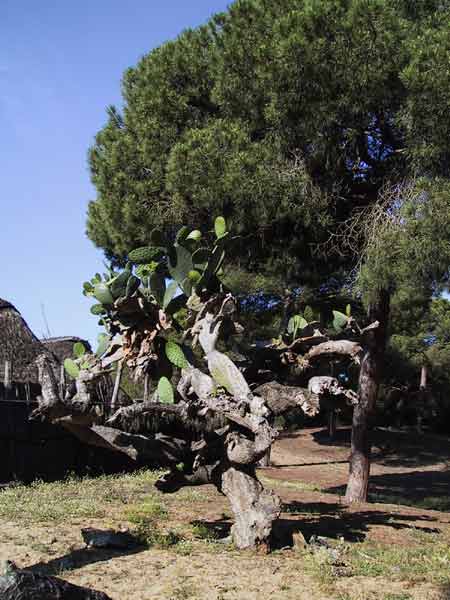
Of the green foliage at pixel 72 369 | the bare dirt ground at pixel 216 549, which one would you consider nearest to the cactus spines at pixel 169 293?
the green foliage at pixel 72 369

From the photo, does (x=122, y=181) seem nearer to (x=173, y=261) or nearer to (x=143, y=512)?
(x=173, y=261)

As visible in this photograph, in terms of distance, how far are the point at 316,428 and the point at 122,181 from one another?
1874 cm

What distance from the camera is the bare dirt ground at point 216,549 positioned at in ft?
17.3

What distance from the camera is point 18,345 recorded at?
45.8 feet

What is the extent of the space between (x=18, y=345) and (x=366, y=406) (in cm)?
→ 747

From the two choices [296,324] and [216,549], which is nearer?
[216,549]

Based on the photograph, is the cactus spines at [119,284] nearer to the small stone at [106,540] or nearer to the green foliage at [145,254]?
the green foliage at [145,254]

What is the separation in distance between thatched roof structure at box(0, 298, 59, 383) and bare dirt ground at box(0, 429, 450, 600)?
3025mm

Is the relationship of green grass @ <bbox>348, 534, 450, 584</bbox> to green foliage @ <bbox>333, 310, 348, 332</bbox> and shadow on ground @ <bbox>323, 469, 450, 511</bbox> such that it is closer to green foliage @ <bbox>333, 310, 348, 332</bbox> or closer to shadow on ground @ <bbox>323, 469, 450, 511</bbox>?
green foliage @ <bbox>333, 310, 348, 332</bbox>

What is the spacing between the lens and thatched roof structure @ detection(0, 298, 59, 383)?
1342 centimetres

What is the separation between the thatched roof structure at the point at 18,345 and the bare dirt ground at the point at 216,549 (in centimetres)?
303

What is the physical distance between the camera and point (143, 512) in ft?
27.3

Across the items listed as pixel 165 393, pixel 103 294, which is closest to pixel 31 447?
pixel 165 393

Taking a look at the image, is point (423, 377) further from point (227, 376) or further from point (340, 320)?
point (227, 376)
